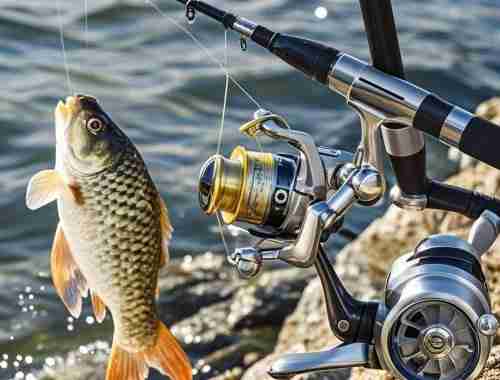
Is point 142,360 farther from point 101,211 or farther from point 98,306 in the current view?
point 101,211

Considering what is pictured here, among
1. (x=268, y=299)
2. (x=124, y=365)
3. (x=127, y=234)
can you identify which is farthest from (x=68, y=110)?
(x=268, y=299)

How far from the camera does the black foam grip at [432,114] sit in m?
2.60

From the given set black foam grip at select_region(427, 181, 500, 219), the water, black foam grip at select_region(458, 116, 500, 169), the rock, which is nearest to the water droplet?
the water

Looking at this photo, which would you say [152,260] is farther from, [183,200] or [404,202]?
[183,200]

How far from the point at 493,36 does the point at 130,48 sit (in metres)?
3.53

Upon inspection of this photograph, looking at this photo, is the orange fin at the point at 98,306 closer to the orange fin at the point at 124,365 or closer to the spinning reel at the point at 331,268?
the orange fin at the point at 124,365

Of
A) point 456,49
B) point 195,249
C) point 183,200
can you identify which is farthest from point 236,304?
point 456,49

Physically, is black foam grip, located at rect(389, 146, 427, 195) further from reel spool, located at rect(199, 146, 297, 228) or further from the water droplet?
the water droplet

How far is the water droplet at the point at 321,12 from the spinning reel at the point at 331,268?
24.2ft

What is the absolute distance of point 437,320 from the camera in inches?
110

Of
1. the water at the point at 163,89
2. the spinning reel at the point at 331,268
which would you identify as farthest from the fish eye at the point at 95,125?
the water at the point at 163,89

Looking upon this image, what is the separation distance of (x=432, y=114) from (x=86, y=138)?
900 mm

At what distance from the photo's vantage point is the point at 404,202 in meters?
3.03

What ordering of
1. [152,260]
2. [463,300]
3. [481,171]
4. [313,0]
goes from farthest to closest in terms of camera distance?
[313,0], [481,171], [152,260], [463,300]
